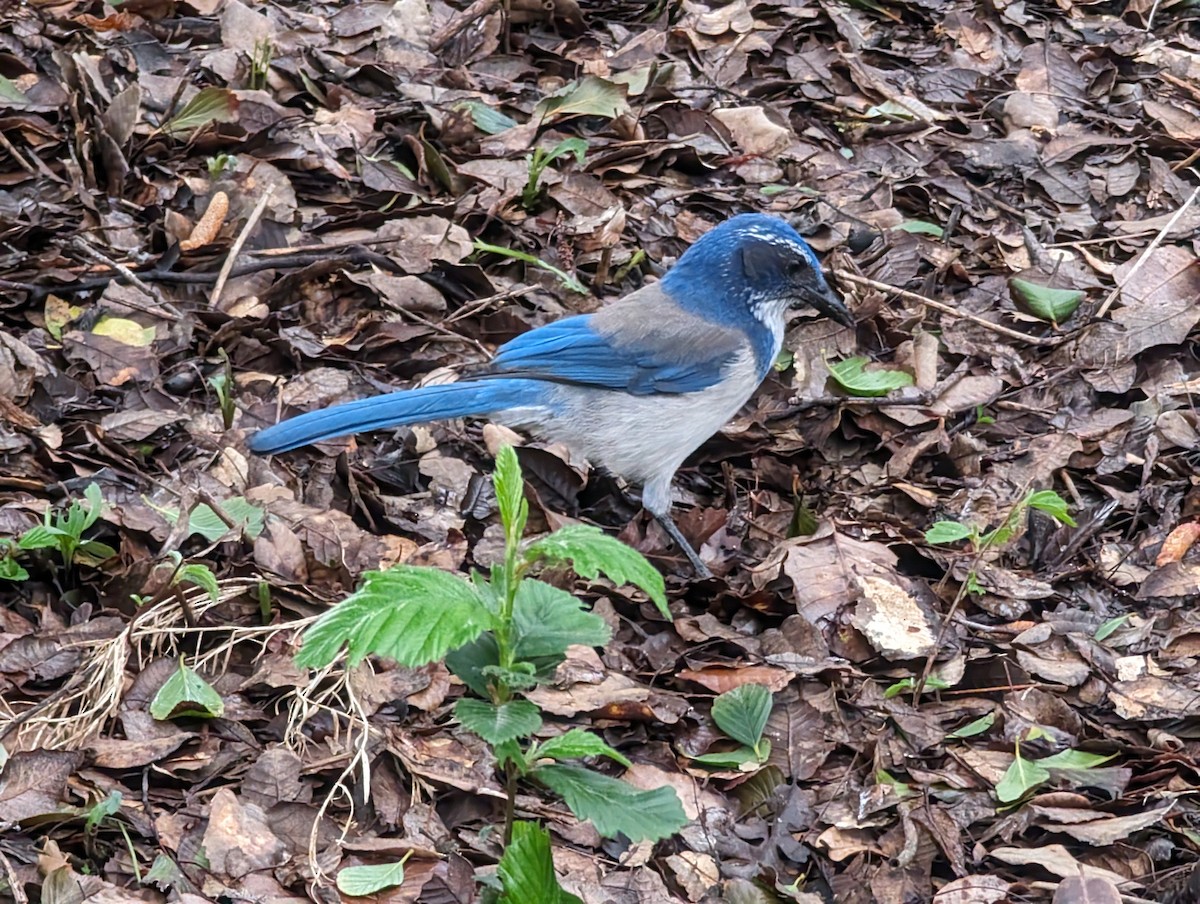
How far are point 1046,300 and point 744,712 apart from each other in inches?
122

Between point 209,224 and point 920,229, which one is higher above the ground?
point 209,224

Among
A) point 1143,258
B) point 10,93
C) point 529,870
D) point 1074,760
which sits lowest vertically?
point 1074,760

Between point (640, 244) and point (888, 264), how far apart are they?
118cm

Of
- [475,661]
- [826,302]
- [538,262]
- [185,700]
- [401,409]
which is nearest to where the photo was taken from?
[475,661]

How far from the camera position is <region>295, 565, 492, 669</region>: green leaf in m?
2.78

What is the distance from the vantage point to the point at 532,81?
7.92 metres

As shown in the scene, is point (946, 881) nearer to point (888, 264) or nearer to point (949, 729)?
point (949, 729)

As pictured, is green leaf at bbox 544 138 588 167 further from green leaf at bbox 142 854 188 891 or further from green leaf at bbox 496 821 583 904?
green leaf at bbox 496 821 583 904

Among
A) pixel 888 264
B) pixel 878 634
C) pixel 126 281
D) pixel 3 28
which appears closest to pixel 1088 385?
pixel 888 264

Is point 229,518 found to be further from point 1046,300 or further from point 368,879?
point 1046,300

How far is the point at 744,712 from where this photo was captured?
462 cm

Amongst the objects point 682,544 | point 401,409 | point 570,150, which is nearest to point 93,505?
point 401,409

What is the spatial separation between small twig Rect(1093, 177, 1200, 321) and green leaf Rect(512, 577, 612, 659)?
429cm

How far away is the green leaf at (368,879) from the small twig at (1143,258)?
4.28 m
